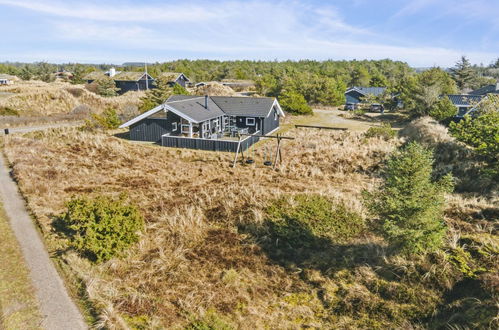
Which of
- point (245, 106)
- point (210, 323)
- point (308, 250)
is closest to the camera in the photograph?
point (210, 323)

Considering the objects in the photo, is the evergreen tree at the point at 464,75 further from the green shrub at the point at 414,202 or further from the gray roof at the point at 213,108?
the green shrub at the point at 414,202

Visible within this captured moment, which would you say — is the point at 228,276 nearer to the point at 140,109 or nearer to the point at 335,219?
the point at 335,219

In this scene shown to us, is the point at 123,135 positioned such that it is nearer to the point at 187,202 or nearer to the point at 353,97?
the point at 187,202

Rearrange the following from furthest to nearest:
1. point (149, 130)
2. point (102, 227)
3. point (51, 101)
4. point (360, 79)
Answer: point (360, 79), point (51, 101), point (149, 130), point (102, 227)

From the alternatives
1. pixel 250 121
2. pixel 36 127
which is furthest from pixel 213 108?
pixel 36 127

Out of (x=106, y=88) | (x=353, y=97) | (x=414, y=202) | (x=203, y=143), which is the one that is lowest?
(x=203, y=143)

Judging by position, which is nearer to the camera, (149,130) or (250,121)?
(149,130)

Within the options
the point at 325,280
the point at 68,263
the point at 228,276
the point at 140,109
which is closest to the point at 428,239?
the point at 325,280

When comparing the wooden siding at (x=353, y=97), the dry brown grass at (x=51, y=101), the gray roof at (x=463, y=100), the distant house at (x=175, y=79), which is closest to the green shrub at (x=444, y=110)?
the gray roof at (x=463, y=100)
